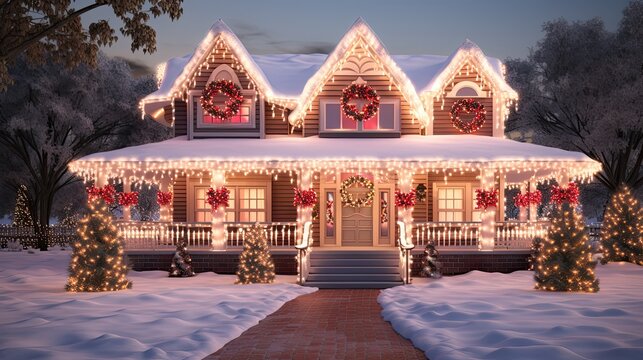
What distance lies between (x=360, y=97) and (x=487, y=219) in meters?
5.94

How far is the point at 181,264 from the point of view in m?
20.3

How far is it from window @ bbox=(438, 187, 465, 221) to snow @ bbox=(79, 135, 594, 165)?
191cm

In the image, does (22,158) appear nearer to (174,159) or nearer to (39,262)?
(39,262)

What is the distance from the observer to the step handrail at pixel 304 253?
18.9 metres

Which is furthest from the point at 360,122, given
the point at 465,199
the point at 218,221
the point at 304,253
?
the point at 304,253

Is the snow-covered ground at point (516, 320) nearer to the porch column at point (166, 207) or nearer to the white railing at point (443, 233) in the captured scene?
the white railing at point (443, 233)

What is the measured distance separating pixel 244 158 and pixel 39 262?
35.4 feet

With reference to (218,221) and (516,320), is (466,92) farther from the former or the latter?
(516,320)

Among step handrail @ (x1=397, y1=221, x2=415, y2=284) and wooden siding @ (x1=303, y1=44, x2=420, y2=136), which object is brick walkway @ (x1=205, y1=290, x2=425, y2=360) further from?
wooden siding @ (x1=303, y1=44, x2=420, y2=136)

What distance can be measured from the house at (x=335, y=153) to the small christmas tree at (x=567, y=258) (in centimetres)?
477

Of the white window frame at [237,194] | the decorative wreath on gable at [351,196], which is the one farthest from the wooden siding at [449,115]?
the white window frame at [237,194]

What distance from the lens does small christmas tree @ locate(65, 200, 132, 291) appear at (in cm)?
1647

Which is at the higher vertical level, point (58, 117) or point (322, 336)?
point (58, 117)

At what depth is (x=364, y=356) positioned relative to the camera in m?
9.43
